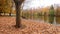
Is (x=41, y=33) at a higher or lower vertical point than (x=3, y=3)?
lower

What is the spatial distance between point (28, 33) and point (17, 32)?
685 millimetres

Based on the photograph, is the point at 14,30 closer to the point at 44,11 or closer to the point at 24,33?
the point at 24,33

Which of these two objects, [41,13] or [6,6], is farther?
[41,13]

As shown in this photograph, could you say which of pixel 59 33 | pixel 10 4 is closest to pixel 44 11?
pixel 10 4

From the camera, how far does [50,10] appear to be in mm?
49000

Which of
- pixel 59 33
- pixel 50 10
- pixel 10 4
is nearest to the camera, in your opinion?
pixel 59 33

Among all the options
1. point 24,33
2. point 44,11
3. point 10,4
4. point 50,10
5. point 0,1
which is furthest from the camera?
point 44,11

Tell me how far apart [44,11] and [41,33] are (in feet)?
154

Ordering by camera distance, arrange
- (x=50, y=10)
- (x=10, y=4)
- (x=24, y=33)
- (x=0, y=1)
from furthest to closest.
→ (x=50, y=10) → (x=10, y=4) → (x=0, y=1) → (x=24, y=33)

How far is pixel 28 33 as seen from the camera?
28.4 ft

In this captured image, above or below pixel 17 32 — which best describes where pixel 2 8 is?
above

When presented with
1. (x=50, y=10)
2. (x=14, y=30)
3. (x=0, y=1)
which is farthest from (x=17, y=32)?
(x=50, y=10)

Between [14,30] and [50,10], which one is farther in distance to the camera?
[50,10]

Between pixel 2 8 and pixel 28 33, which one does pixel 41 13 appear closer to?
pixel 2 8
